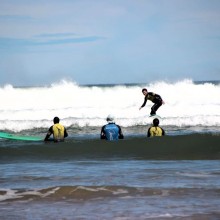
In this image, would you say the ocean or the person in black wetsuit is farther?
the person in black wetsuit

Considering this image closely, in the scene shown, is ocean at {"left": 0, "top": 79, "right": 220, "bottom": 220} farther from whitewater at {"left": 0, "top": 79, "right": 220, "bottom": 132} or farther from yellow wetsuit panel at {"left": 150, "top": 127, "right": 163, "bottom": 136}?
whitewater at {"left": 0, "top": 79, "right": 220, "bottom": 132}

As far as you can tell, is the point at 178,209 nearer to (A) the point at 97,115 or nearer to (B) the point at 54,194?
(B) the point at 54,194

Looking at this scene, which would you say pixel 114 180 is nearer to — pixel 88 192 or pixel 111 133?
pixel 88 192

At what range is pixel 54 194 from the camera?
7297 millimetres

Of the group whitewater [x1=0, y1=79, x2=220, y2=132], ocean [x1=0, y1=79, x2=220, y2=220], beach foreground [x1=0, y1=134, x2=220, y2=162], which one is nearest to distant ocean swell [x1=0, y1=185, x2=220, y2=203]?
ocean [x1=0, y1=79, x2=220, y2=220]

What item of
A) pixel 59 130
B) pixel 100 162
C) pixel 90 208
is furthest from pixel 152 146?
pixel 90 208

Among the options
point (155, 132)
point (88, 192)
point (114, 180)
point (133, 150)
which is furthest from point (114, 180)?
point (155, 132)

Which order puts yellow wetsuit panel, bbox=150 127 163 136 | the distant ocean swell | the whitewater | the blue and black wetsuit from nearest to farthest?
the distant ocean swell, the blue and black wetsuit, yellow wetsuit panel, bbox=150 127 163 136, the whitewater

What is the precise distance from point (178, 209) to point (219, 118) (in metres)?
21.4

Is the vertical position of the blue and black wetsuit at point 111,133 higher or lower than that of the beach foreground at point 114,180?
higher

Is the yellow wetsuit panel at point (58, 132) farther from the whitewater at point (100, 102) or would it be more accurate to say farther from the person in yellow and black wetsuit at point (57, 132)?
the whitewater at point (100, 102)

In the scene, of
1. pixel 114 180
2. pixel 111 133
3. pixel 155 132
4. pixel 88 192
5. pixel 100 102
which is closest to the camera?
pixel 88 192

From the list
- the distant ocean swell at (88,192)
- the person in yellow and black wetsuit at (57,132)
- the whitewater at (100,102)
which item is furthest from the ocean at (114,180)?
the whitewater at (100,102)

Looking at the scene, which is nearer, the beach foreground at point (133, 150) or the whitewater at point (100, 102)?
the beach foreground at point (133, 150)
